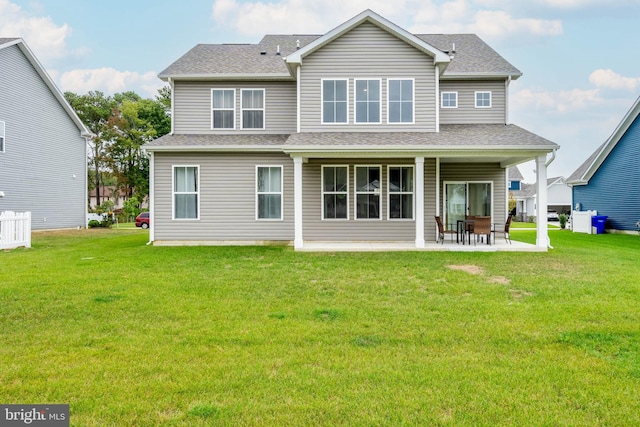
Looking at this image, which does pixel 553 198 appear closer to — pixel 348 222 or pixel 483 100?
pixel 483 100

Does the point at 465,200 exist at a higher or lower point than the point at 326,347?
higher

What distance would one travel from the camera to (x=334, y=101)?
1310 centimetres

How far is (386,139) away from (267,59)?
5859mm

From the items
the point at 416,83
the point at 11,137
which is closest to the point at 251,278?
the point at 416,83

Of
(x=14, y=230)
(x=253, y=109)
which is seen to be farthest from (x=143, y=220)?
(x=253, y=109)

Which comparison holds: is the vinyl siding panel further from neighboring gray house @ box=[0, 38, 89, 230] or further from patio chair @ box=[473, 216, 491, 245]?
neighboring gray house @ box=[0, 38, 89, 230]

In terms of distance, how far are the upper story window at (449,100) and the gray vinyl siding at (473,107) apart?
112 millimetres

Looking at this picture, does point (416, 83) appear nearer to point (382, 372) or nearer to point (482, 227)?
point (482, 227)

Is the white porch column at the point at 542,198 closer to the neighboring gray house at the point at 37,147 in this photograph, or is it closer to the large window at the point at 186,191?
the large window at the point at 186,191

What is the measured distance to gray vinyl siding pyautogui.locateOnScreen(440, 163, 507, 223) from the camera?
1451 cm

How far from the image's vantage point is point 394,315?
540cm

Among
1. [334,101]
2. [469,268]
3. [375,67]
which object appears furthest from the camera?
[334,101]

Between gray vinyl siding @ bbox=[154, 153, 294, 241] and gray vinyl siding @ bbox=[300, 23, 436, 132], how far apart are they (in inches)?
109

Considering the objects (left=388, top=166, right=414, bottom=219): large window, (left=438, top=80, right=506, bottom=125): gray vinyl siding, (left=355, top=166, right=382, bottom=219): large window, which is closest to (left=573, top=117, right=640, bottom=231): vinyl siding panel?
(left=438, top=80, right=506, bottom=125): gray vinyl siding
